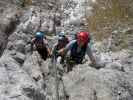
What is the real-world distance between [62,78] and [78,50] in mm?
901

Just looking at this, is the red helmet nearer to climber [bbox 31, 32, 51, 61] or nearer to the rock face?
the rock face

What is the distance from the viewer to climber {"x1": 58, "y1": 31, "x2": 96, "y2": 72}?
9.10 m

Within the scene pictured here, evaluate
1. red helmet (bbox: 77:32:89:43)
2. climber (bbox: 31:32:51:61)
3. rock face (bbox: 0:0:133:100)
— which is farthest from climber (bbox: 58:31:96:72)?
climber (bbox: 31:32:51:61)

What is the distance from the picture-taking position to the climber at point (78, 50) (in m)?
9.10

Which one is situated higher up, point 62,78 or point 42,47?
point 42,47

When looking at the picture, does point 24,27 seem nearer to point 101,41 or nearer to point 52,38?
point 52,38

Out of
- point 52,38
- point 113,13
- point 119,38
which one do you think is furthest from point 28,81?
point 113,13

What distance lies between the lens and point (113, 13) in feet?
45.2

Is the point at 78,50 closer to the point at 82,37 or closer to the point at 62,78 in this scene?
the point at 82,37

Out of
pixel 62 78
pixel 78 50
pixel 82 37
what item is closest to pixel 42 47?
pixel 78 50

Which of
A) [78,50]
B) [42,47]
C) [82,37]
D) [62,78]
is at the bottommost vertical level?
[62,78]

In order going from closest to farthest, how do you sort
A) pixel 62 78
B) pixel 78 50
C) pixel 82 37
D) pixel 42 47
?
pixel 82 37, pixel 62 78, pixel 78 50, pixel 42 47

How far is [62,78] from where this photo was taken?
9156mm

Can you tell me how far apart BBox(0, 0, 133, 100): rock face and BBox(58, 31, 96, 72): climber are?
228 mm
